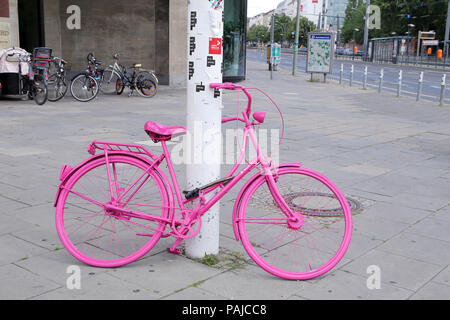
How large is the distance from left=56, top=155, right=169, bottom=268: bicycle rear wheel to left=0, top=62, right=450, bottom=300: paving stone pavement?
5.4 inches

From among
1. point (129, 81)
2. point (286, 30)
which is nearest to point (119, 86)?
point (129, 81)

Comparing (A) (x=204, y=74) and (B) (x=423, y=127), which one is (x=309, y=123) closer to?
(B) (x=423, y=127)

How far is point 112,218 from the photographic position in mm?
4078

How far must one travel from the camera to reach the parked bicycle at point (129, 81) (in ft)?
51.6

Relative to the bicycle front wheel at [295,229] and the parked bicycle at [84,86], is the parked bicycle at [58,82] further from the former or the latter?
the bicycle front wheel at [295,229]

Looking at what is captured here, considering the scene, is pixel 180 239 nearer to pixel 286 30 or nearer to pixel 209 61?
pixel 209 61

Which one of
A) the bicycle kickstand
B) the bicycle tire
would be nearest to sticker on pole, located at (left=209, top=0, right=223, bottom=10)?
the bicycle kickstand

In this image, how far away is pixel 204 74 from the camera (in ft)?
12.3

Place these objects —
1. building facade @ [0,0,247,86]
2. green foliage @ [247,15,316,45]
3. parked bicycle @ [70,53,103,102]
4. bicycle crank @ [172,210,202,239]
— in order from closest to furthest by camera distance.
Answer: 1. bicycle crank @ [172,210,202,239]
2. parked bicycle @ [70,53,103,102]
3. building facade @ [0,0,247,86]
4. green foliage @ [247,15,316,45]

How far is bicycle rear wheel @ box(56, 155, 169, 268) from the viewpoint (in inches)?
146

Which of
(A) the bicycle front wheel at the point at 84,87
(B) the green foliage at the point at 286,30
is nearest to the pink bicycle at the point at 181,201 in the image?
(A) the bicycle front wheel at the point at 84,87

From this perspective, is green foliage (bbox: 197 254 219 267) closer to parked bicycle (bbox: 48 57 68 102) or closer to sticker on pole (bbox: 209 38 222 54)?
sticker on pole (bbox: 209 38 222 54)

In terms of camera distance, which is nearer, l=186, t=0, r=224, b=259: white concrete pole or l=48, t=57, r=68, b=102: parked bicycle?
l=186, t=0, r=224, b=259: white concrete pole
